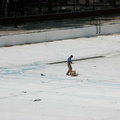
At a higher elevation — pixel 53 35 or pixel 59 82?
pixel 53 35

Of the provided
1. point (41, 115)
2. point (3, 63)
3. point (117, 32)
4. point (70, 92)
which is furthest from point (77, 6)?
point (41, 115)

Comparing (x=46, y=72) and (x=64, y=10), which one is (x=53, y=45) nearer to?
(x=46, y=72)

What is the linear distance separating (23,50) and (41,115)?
15501 mm

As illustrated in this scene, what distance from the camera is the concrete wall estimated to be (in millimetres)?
36344

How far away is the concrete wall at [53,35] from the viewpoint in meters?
36.3

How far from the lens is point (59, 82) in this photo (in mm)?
26422

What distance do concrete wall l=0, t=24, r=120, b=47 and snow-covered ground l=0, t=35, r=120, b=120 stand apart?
24.8 inches

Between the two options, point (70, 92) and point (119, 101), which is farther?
point (70, 92)

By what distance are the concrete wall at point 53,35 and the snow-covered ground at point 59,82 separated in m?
0.63

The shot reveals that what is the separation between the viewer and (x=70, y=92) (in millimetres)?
24234

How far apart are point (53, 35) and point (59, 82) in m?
12.7

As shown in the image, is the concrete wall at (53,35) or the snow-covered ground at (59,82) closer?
the snow-covered ground at (59,82)

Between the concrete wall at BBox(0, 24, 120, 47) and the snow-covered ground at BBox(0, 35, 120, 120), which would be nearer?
the snow-covered ground at BBox(0, 35, 120, 120)

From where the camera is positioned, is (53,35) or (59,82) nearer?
(59,82)
